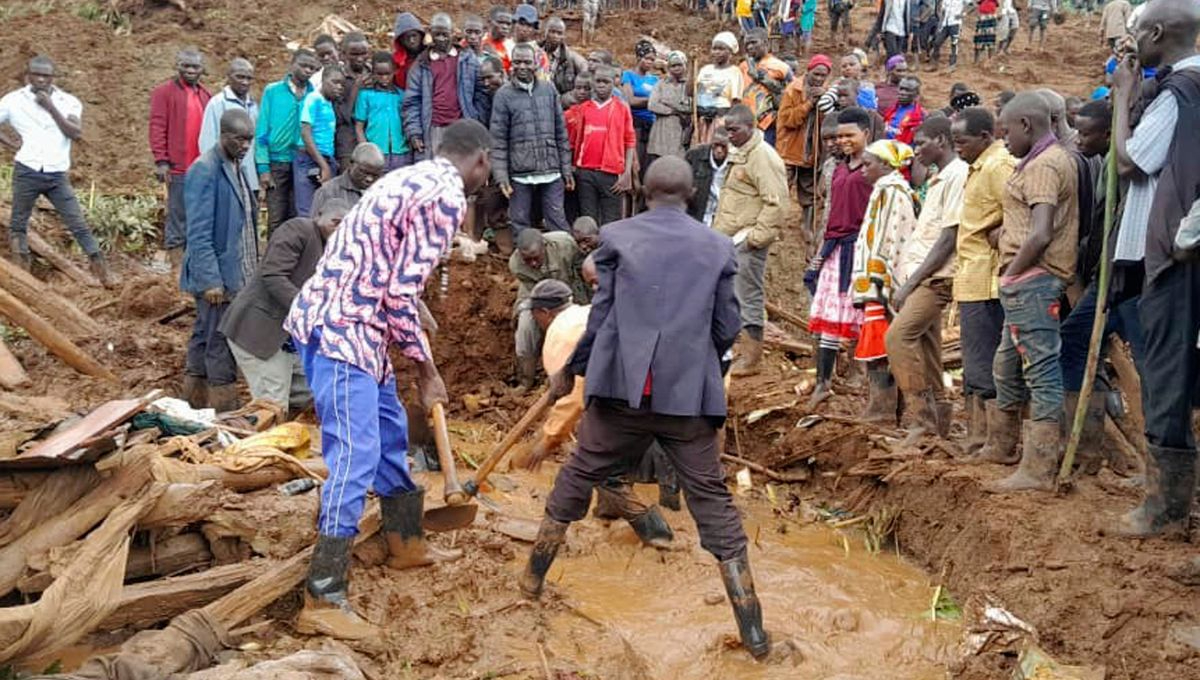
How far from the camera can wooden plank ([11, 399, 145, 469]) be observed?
434cm

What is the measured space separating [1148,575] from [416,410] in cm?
471

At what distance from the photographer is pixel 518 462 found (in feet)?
22.5

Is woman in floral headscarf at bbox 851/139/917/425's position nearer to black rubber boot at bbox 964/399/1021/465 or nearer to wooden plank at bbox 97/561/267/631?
black rubber boot at bbox 964/399/1021/465

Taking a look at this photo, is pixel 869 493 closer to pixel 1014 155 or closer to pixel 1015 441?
pixel 1015 441

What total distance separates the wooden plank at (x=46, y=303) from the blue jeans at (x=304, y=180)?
6.47ft

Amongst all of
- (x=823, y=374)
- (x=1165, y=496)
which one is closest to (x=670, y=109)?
(x=823, y=374)

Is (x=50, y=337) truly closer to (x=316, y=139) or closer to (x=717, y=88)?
(x=316, y=139)

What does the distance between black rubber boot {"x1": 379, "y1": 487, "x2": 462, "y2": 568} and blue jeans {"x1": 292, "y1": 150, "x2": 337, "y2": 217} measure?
16.6 ft

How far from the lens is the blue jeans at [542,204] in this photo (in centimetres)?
962

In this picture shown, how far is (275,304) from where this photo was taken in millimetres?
6914

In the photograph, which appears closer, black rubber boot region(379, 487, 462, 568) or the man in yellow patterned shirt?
black rubber boot region(379, 487, 462, 568)

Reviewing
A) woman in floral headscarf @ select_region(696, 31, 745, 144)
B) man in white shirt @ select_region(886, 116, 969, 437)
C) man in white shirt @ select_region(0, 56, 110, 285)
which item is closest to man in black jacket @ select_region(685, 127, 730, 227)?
woman in floral headscarf @ select_region(696, 31, 745, 144)

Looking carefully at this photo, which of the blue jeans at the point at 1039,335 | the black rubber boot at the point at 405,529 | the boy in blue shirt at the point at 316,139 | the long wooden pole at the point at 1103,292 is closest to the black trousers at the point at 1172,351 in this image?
the long wooden pole at the point at 1103,292

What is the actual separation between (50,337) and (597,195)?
15.5 ft
